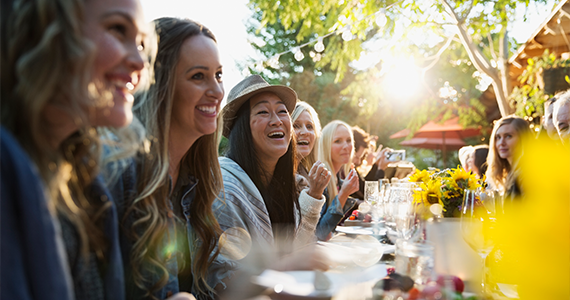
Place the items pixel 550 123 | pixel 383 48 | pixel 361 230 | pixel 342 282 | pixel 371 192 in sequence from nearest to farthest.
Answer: pixel 342 282 → pixel 361 230 → pixel 371 192 → pixel 550 123 → pixel 383 48

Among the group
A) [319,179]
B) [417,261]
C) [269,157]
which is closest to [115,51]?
[417,261]

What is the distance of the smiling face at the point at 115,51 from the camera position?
0.88 metres

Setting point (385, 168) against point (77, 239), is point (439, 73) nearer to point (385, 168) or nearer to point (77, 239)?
point (385, 168)

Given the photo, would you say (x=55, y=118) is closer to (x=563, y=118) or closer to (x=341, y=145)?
(x=563, y=118)

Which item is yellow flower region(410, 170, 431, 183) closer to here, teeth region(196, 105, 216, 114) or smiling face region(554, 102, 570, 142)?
smiling face region(554, 102, 570, 142)

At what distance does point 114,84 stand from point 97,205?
338 millimetres

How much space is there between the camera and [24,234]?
2.28ft

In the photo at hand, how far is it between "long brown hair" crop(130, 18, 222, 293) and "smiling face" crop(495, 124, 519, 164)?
12.5 ft

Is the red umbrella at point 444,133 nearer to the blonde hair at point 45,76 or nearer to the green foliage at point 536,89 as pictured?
the green foliage at point 536,89

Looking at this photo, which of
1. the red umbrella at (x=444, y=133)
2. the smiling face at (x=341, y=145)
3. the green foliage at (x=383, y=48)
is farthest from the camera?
the red umbrella at (x=444, y=133)

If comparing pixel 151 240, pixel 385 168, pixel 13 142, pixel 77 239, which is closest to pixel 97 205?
pixel 77 239

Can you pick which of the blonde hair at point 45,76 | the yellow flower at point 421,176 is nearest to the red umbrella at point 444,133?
the yellow flower at point 421,176

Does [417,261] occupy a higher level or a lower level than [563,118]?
lower

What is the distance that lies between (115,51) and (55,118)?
0.19 meters
